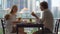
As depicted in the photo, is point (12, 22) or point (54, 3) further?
point (54, 3)

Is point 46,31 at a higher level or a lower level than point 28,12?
lower

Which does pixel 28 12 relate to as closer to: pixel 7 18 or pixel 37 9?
pixel 37 9

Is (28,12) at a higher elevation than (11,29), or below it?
higher

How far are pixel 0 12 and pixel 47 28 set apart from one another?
6.98 feet

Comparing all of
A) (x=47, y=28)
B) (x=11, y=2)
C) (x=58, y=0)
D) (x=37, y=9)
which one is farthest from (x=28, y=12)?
(x=47, y=28)

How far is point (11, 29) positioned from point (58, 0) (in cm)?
199

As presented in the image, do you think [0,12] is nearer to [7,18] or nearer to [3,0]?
[3,0]

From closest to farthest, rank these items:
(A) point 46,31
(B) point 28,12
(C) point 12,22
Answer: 1. (A) point 46,31
2. (C) point 12,22
3. (B) point 28,12

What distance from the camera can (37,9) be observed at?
504 cm

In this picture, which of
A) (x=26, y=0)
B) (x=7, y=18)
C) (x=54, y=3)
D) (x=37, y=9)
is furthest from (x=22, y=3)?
(x=7, y=18)

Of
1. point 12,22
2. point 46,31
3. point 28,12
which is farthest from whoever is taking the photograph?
point 28,12

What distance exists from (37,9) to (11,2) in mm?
828

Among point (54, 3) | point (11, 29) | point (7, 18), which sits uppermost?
point (54, 3)

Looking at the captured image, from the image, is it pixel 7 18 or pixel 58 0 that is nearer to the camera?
pixel 7 18
